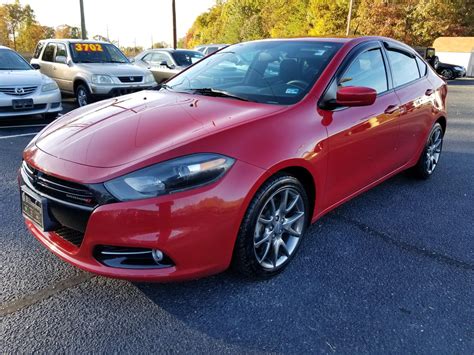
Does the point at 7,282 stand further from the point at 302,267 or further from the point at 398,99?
the point at 398,99

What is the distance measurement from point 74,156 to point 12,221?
1487 millimetres

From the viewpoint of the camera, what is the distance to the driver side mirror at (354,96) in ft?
8.75

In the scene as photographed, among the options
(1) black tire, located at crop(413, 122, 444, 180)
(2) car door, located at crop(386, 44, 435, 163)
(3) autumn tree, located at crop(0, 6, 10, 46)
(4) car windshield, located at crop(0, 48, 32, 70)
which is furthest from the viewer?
(3) autumn tree, located at crop(0, 6, 10, 46)

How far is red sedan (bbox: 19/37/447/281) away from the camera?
6.58 ft

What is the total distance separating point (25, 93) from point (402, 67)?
6029mm

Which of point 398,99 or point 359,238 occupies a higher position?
point 398,99

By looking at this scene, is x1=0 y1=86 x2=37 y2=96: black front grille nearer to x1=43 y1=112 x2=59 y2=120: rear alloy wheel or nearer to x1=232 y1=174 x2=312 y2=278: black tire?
x1=43 y1=112 x2=59 y2=120: rear alloy wheel

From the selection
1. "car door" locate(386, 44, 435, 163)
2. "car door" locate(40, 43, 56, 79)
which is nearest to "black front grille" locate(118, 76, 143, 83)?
"car door" locate(40, 43, 56, 79)

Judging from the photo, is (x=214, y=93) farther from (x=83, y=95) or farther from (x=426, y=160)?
(x=83, y=95)

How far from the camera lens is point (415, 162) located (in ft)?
13.9

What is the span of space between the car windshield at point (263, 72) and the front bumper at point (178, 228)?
2.98 ft

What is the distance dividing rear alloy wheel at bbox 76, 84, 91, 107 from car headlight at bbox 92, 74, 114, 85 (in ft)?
1.02

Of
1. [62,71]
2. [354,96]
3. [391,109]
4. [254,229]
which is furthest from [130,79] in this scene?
[254,229]

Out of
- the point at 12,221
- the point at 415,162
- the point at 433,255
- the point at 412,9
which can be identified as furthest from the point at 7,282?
the point at 412,9
